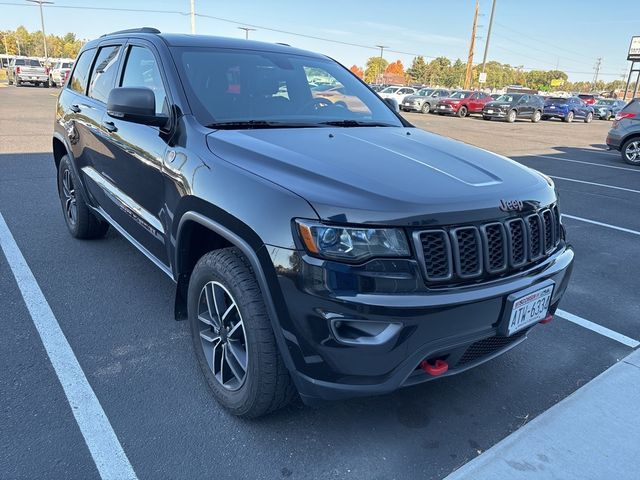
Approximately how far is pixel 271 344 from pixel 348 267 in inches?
20.7

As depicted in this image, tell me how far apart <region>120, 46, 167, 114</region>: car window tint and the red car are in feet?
88.7

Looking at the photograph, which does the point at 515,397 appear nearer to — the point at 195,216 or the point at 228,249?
the point at 228,249

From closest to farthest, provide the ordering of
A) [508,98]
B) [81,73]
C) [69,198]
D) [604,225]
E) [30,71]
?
1. [81,73]
2. [69,198]
3. [604,225]
4. [508,98]
5. [30,71]

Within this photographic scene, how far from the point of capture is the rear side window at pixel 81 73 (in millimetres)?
4576

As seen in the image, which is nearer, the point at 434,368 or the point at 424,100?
the point at 434,368

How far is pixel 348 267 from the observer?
1.99m

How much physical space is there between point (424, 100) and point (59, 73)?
23.9 meters

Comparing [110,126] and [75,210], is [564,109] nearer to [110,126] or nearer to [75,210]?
[75,210]

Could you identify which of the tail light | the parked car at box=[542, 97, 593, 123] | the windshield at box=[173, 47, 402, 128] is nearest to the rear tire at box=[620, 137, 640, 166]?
the tail light

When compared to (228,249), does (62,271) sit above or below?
below

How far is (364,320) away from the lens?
77.8 inches

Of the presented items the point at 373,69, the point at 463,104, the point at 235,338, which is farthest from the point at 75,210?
the point at 373,69

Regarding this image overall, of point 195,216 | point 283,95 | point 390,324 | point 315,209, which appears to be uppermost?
point 283,95

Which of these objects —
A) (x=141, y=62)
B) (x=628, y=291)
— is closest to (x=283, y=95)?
(x=141, y=62)
